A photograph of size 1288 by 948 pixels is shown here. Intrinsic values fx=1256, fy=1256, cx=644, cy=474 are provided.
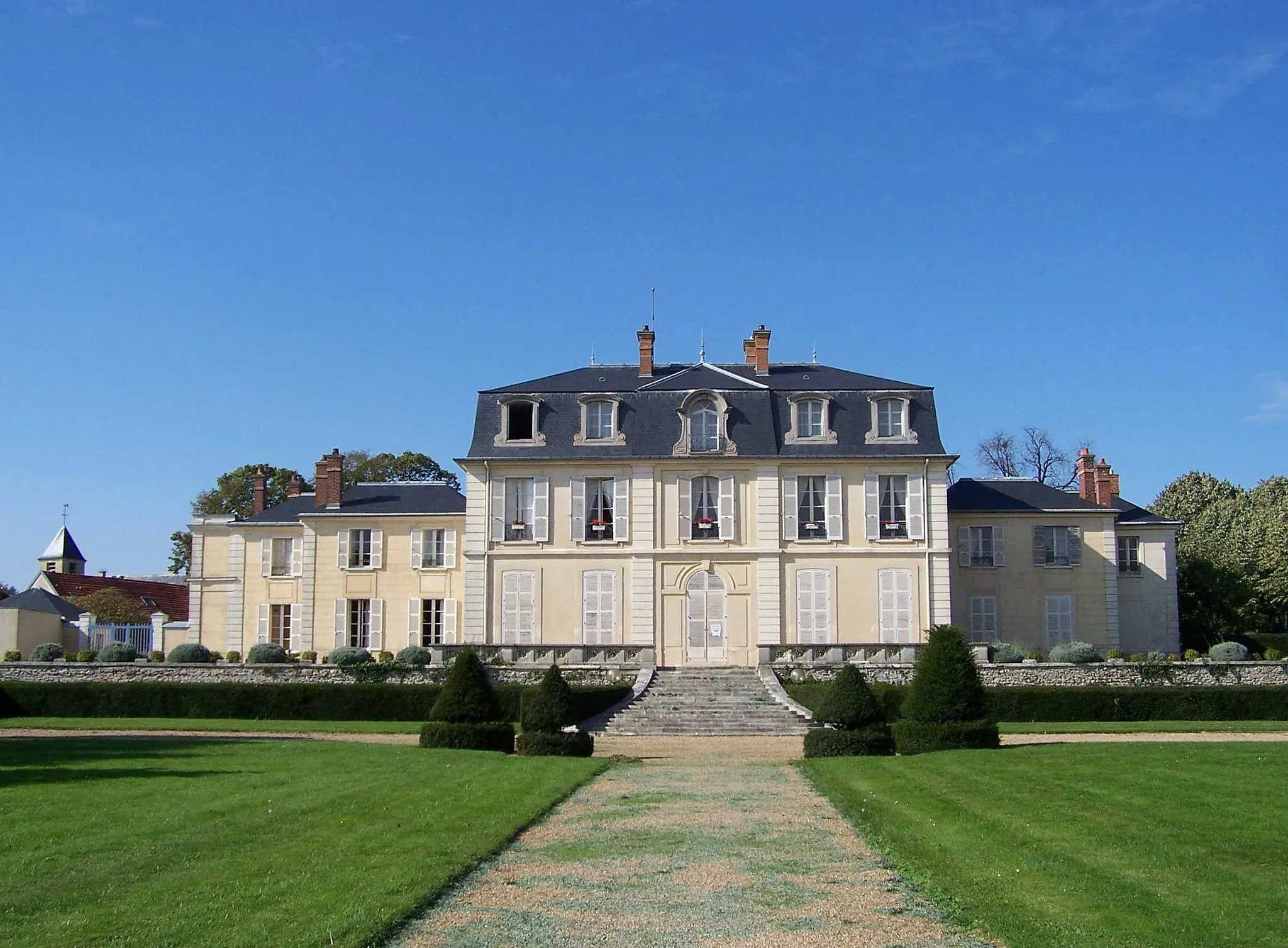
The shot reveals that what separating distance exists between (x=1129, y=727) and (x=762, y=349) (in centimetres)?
1622

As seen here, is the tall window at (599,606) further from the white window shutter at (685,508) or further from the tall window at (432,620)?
the tall window at (432,620)

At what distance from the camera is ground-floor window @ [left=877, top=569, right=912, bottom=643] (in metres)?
33.4

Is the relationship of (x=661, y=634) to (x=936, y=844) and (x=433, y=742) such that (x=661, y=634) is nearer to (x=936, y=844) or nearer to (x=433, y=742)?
(x=433, y=742)

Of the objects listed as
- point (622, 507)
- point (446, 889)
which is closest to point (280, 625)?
point (622, 507)

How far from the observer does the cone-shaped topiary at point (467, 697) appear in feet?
67.4

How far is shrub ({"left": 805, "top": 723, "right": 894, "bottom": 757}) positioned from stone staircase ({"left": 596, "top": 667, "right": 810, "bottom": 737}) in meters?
5.01

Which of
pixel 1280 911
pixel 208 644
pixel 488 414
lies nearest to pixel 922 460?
pixel 488 414

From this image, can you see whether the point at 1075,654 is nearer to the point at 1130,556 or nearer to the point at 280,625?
the point at 1130,556

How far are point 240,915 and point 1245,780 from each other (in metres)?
11.4

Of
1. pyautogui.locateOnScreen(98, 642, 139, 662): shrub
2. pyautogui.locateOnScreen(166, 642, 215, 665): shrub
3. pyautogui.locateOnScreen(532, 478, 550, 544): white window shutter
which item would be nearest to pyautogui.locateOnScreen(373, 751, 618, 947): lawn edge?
pyautogui.locateOnScreen(532, 478, 550, 544): white window shutter

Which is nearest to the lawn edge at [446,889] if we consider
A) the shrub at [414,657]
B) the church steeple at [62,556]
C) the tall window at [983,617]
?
the shrub at [414,657]

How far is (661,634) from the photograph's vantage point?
3384cm

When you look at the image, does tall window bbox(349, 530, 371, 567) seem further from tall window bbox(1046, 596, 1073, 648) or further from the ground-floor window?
tall window bbox(1046, 596, 1073, 648)

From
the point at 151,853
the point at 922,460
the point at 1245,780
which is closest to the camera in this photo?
the point at 151,853
